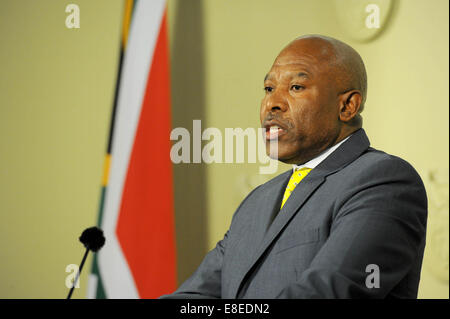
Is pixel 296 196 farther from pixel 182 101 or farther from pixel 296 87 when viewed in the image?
pixel 182 101

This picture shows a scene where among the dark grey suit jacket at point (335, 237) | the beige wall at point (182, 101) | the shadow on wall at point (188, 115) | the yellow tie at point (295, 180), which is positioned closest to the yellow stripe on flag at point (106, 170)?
the beige wall at point (182, 101)

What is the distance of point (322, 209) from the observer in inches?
59.6

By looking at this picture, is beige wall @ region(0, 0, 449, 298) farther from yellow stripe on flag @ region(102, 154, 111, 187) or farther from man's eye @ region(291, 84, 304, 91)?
man's eye @ region(291, 84, 304, 91)

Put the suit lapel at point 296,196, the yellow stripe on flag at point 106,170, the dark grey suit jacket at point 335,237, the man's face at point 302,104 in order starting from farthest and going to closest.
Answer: the yellow stripe on flag at point 106,170 < the man's face at point 302,104 < the suit lapel at point 296,196 < the dark grey suit jacket at point 335,237

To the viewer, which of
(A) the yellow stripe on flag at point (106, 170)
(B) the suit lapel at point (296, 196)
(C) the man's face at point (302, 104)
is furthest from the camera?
(A) the yellow stripe on flag at point (106, 170)

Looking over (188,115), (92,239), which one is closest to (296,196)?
(92,239)

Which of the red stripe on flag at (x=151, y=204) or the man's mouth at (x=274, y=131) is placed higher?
the red stripe on flag at (x=151, y=204)

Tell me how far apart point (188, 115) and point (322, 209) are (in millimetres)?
2487

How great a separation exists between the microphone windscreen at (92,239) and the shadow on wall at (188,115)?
202 cm

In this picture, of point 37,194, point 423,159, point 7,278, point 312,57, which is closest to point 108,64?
point 37,194

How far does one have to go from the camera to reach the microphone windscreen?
5.97ft

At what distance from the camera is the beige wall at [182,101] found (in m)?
3.80

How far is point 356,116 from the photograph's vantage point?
1764mm

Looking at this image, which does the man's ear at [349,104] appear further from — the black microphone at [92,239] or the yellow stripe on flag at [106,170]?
the yellow stripe on flag at [106,170]
